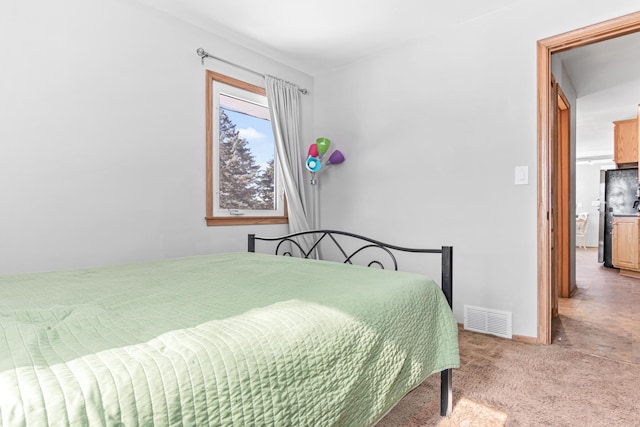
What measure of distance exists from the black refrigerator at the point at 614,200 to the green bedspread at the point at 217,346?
6.00 m

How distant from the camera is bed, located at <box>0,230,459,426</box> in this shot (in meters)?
0.58

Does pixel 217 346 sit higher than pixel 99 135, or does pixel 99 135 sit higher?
pixel 99 135

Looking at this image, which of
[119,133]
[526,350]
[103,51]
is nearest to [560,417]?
[526,350]

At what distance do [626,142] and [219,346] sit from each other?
282 inches

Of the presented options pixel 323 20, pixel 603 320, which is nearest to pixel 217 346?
pixel 323 20

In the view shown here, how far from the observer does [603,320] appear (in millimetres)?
2891

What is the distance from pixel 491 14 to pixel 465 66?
37cm

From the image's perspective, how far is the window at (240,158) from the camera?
279 cm

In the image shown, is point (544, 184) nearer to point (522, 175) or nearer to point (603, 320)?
point (522, 175)

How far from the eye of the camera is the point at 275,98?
3.20 m

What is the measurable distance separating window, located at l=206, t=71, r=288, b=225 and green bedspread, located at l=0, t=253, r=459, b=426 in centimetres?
138

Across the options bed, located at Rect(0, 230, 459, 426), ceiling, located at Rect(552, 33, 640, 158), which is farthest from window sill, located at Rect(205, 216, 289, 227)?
ceiling, located at Rect(552, 33, 640, 158)

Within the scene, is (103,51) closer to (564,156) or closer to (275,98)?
(275,98)

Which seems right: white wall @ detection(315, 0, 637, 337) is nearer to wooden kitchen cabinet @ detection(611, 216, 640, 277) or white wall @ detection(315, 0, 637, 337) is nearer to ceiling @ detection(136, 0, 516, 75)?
ceiling @ detection(136, 0, 516, 75)
